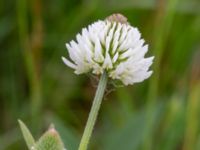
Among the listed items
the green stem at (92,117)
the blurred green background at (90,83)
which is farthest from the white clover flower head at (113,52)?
the blurred green background at (90,83)

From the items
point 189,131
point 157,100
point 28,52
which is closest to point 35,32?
point 28,52

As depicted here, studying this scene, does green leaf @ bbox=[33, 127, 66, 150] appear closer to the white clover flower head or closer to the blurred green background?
the white clover flower head

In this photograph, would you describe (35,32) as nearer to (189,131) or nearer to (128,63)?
(189,131)

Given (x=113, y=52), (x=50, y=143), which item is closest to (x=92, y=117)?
(x=50, y=143)

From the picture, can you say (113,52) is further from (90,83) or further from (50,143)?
(90,83)

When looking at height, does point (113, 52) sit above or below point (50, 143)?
above

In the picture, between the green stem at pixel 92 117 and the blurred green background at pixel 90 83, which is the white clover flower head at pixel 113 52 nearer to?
the green stem at pixel 92 117
